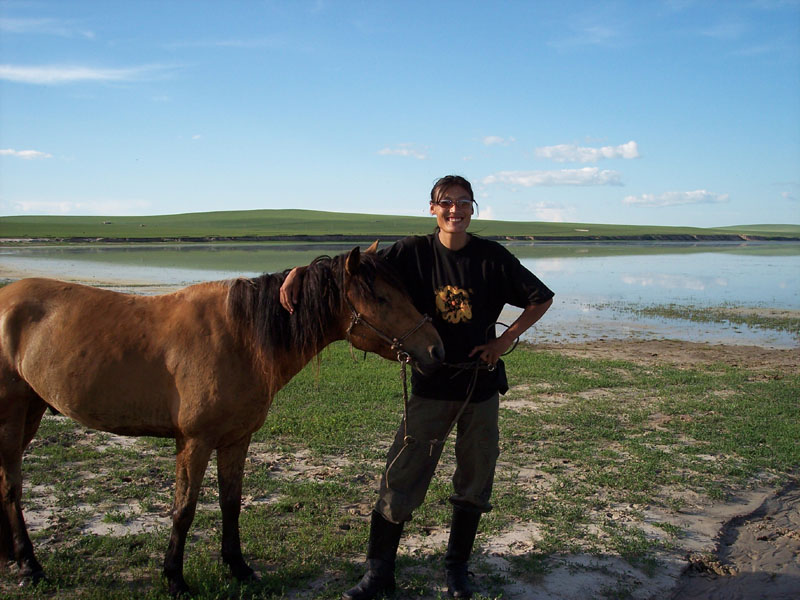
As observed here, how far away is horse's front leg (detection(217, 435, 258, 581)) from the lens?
146 inches

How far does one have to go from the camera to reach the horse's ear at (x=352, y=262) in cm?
331

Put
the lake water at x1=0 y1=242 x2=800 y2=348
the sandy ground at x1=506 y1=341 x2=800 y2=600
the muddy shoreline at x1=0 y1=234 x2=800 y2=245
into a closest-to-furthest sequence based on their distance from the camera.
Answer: the sandy ground at x1=506 y1=341 x2=800 y2=600 → the lake water at x1=0 y1=242 x2=800 y2=348 → the muddy shoreline at x1=0 y1=234 x2=800 y2=245

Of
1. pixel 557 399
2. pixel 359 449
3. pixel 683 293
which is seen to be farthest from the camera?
pixel 683 293

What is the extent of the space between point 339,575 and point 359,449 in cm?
219

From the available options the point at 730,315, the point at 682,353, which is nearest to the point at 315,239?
the point at 730,315

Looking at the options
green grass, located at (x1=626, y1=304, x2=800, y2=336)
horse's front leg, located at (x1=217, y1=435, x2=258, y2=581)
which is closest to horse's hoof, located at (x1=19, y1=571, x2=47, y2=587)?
horse's front leg, located at (x1=217, y1=435, x2=258, y2=581)

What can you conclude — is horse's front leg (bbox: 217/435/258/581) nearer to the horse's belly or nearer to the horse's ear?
the horse's belly

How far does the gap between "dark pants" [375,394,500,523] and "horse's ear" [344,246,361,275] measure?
0.85 metres

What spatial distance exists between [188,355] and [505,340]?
71.7 inches

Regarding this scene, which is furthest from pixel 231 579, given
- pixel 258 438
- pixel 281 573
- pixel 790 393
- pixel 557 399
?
pixel 790 393

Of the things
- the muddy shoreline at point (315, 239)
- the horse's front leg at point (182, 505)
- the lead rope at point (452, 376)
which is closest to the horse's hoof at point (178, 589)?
the horse's front leg at point (182, 505)

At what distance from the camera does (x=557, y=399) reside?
8.02 m

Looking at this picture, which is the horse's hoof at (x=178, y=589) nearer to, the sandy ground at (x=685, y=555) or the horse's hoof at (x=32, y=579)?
the sandy ground at (x=685, y=555)

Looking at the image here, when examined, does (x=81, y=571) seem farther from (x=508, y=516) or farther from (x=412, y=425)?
(x=508, y=516)
